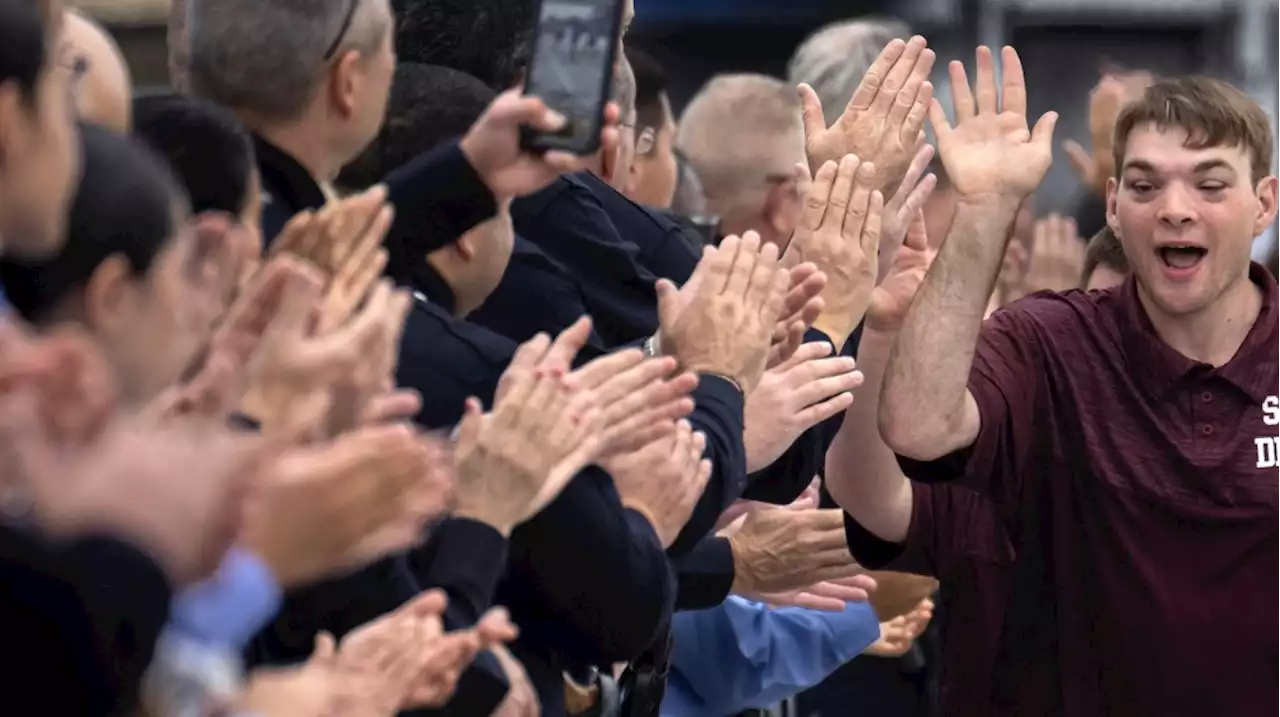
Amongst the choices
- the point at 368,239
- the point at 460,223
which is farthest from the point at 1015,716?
the point at 368,239

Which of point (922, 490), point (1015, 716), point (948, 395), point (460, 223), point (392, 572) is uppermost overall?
point (460, 223)

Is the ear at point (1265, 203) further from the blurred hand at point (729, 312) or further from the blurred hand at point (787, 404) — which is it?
the blurred hand at point (729, 312)

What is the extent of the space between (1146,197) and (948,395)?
63 centimetres

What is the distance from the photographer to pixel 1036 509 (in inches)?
166

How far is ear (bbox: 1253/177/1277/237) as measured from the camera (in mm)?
4375

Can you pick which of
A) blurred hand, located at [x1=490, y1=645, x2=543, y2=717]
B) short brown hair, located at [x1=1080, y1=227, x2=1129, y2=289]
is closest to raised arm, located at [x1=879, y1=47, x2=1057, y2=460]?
blurred hand, located at [x1=490, y1=645, x2=543, y2=717]

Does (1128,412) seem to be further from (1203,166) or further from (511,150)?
(511,150)

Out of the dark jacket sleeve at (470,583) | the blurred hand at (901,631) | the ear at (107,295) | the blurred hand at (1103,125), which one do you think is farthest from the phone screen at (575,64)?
the blurred hand at (1103,125)

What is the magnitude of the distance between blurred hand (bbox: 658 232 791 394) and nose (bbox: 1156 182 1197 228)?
1.02 m

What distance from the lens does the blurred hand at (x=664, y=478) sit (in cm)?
309

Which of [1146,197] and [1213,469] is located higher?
[1146,197]

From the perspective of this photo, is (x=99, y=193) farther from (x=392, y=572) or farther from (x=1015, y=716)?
(x=1015, y=716)

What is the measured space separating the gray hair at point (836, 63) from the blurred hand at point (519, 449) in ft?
9.96

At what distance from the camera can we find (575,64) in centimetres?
316
